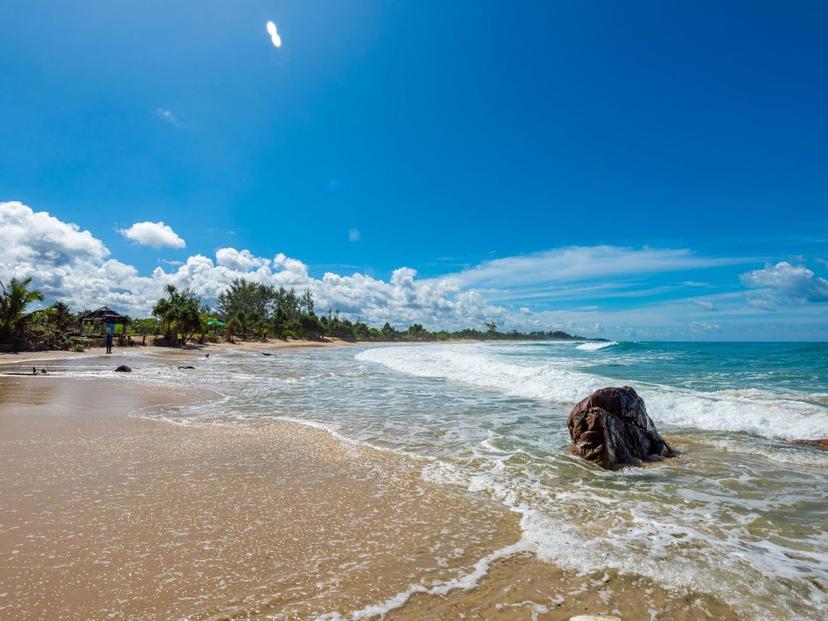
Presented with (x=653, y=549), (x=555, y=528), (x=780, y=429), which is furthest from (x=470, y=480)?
(x=780, y=429)

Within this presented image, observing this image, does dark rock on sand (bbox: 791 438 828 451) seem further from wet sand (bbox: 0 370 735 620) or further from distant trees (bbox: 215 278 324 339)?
distant trees (bbox: 215 278 324 339)

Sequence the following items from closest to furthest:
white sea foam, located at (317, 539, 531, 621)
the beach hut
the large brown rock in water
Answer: white sea foam, located at (317, 539, 531, 621)
the large brown rock in water
the beach hut

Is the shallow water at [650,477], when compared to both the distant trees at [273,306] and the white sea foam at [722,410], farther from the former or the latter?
the distant trees at [273,306]

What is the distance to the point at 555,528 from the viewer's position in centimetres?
470

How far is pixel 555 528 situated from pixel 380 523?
188 centimetres

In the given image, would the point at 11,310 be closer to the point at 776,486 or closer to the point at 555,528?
the point at 555,528

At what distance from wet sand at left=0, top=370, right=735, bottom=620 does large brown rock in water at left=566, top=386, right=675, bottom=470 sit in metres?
3.16

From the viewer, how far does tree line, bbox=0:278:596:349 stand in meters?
29.2

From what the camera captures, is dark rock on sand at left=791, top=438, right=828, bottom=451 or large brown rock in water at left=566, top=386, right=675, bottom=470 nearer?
large brown rock in water at left=566, top=386, right=675, bottom=470

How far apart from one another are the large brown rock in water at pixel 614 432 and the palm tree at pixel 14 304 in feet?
114

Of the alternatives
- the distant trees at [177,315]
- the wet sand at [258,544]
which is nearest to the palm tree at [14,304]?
the distant trees at [177,315]

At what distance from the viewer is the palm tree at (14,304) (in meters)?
28.1

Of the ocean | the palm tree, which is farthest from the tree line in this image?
the ocean

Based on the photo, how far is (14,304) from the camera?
2823 cm
